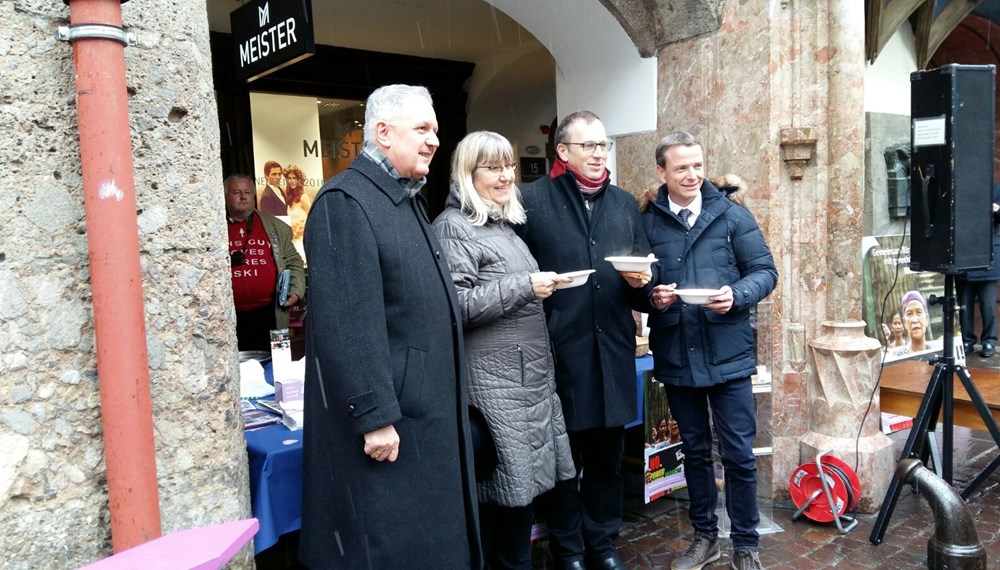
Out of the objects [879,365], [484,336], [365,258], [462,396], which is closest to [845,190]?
[879,365]

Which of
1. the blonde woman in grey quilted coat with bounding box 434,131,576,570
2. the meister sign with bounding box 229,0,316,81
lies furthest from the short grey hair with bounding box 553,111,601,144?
the meister sign with bounding box 229,0,316,81

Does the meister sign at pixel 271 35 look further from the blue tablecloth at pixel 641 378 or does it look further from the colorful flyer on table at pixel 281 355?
the blue tablecloth at pixel 641 378

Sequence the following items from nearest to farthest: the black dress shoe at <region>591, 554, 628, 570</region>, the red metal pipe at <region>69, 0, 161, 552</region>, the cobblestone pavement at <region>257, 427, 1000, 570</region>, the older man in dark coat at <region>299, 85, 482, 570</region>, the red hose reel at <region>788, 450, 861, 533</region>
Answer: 1. the red metal pipe at <region>69, 0, 161, 552</region>
2. the older man in dark coat at <region>299, 85, 482, 570</region>
3. the black dress shoe at <region>591, 554, 628, 570</region>
4. the cobblestone pavement at <region>257, 427, 1000, 570</region>
5. the red hose reel at <region>788, 450, 861, 533</region>

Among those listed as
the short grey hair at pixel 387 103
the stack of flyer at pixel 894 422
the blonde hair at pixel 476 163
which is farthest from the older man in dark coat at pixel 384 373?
the stack of flyer at pixel 894 422

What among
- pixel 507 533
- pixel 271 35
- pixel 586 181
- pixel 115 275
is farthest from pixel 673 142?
pixel 115 275

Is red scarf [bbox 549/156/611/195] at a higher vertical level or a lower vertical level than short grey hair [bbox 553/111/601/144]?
lower

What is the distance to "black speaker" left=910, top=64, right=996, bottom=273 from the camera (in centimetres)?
372

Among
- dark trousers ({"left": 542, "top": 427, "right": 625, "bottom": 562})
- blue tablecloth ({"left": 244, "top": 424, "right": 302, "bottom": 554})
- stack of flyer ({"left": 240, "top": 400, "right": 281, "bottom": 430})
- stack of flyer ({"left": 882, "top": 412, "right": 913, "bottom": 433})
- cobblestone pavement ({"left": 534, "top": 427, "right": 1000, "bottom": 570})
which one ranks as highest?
stack of flyer ({"left": 240, "top": 400, "right": 281, "bottom": 430})

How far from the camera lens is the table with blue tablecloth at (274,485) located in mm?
2613

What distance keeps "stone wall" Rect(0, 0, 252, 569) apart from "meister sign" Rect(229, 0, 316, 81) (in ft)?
3.79

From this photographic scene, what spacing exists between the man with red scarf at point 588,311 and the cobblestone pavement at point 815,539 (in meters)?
0.65

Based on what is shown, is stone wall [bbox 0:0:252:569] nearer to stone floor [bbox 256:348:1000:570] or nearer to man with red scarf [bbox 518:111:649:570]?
man with red scarf [bbox 518:111:649:570]

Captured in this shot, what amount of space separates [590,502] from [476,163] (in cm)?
158

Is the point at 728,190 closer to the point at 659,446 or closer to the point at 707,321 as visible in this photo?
the point at 707,321
